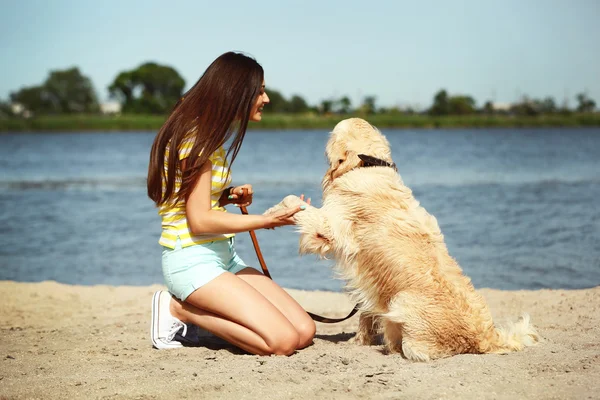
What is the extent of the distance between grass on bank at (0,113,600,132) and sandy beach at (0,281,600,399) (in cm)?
5435

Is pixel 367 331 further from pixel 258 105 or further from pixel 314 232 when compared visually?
pixel 258 105

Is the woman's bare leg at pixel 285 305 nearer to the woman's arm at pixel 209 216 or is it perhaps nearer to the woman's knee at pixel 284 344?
the woman's knee at pixel 284 344

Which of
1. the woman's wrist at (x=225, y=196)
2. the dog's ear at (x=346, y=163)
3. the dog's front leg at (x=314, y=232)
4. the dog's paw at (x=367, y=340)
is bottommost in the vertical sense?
the dog's paw at (x=367, y=340)

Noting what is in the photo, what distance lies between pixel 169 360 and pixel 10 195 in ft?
49.8

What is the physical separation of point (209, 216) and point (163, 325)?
948 mm

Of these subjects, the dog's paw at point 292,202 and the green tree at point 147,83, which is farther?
the green tree at point 147,83

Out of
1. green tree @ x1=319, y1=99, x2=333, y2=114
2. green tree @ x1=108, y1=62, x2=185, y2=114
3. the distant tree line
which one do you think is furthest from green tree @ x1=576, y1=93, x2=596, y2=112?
green tree @ x1=108, y1=62, x2=185, y2=114

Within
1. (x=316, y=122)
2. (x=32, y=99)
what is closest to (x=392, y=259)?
(x=316, y=122)

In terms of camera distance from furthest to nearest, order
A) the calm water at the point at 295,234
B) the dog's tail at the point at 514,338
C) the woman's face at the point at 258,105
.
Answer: the calm water at the point at 295,234 < the woman's face at the point at 258,105 < the dog's tail at the point at 514,338

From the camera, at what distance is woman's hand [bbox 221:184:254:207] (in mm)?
4715

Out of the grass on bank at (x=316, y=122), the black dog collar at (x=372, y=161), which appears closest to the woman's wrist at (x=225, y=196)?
the black dog collar at (x=372, y=161)

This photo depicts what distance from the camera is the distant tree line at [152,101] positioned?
7044 centimetres

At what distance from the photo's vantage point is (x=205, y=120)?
4.35m

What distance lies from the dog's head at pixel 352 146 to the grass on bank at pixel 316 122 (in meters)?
54.8
